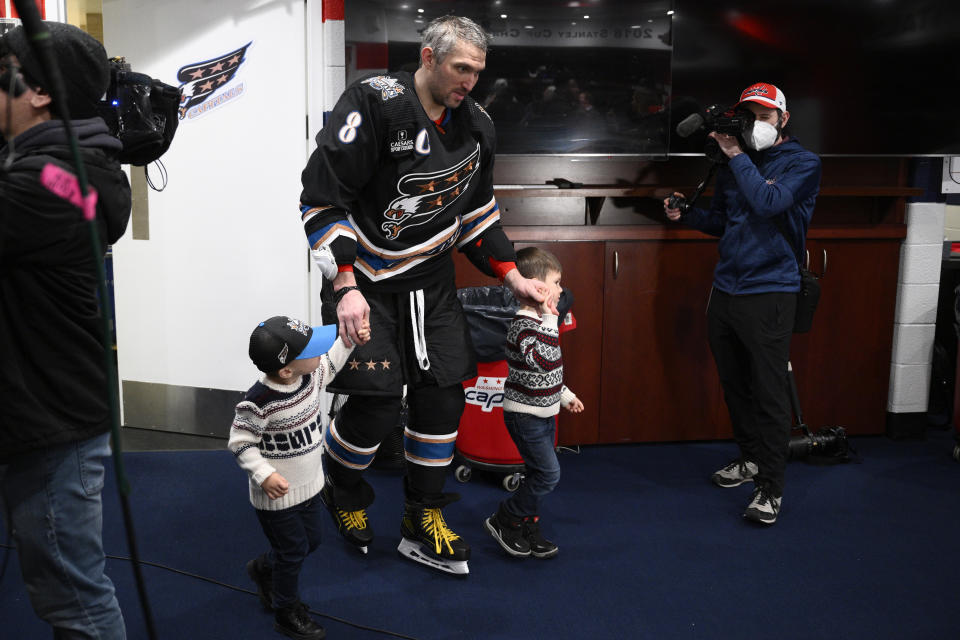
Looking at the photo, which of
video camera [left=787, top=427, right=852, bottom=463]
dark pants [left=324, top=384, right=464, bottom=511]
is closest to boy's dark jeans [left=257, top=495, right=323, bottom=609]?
dark pants [left=324, top=384, right=464, bottom=511]

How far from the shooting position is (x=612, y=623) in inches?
89.8

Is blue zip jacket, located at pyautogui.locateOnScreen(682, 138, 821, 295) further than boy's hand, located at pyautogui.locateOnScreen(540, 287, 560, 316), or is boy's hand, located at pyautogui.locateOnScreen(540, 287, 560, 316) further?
blue zip jacket, located at pyautogui.locateOnScreen(682, 138, 821, 295)

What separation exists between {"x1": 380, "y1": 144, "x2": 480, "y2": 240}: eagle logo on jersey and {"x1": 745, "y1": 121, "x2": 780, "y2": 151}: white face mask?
110cm

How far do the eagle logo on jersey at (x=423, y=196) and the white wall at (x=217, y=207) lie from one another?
131cm

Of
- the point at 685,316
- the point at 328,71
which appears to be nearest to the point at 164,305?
the point at 328,71

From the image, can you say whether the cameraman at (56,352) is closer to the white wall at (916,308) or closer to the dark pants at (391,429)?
the dark pants at (391,429)

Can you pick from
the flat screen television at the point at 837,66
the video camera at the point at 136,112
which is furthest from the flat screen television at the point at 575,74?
the video camera at the point at 136,112

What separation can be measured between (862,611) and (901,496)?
3.37 feet

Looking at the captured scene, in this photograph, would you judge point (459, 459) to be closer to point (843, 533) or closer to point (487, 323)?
point (487, 323)

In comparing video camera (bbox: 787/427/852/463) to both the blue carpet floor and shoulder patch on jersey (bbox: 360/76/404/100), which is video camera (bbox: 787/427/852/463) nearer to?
the blue carpet floor

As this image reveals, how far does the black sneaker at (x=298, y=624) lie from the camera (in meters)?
2.14

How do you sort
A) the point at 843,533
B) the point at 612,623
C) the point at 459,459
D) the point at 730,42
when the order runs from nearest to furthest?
the point at 612,623, the point at 843,533, the point at 459,459, the point at 730,42

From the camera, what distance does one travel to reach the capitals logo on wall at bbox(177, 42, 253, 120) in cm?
345

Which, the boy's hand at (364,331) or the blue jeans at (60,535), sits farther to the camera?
the boy's hand at (364,331)
